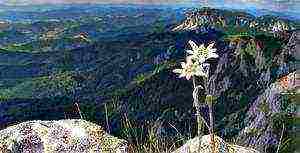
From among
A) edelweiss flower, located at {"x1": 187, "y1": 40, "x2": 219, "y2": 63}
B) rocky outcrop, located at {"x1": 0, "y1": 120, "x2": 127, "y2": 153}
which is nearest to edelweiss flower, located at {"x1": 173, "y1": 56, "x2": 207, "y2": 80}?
edelweiss flower, located at {"x1": 187, "y1": 40, "x2": 219, "y2": 63}

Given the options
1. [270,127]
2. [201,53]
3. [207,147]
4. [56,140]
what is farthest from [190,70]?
[270,127]

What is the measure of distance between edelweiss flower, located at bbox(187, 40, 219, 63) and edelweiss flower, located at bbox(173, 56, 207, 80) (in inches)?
2.2

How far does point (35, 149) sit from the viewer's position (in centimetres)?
881

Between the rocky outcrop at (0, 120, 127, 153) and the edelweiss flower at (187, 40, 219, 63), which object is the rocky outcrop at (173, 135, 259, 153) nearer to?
the rocky outcrop at (0, 120, 127, 153)

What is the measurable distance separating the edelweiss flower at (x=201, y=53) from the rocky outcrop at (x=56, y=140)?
236 centimetres

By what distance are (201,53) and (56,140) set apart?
282 centimetres

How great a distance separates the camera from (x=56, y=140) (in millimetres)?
8891

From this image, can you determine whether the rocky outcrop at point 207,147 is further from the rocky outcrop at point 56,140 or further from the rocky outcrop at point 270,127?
the rocky outcrop at point 270,127

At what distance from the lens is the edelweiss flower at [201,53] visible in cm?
662

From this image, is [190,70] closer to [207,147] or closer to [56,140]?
[207,147]

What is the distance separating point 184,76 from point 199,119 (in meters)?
0.42

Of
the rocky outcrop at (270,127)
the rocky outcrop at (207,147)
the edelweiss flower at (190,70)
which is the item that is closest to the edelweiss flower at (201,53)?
the edelweiss flower at (190,70)

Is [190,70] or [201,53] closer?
[190,70]

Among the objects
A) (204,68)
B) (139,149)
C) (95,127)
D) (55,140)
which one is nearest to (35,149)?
(55,140)
